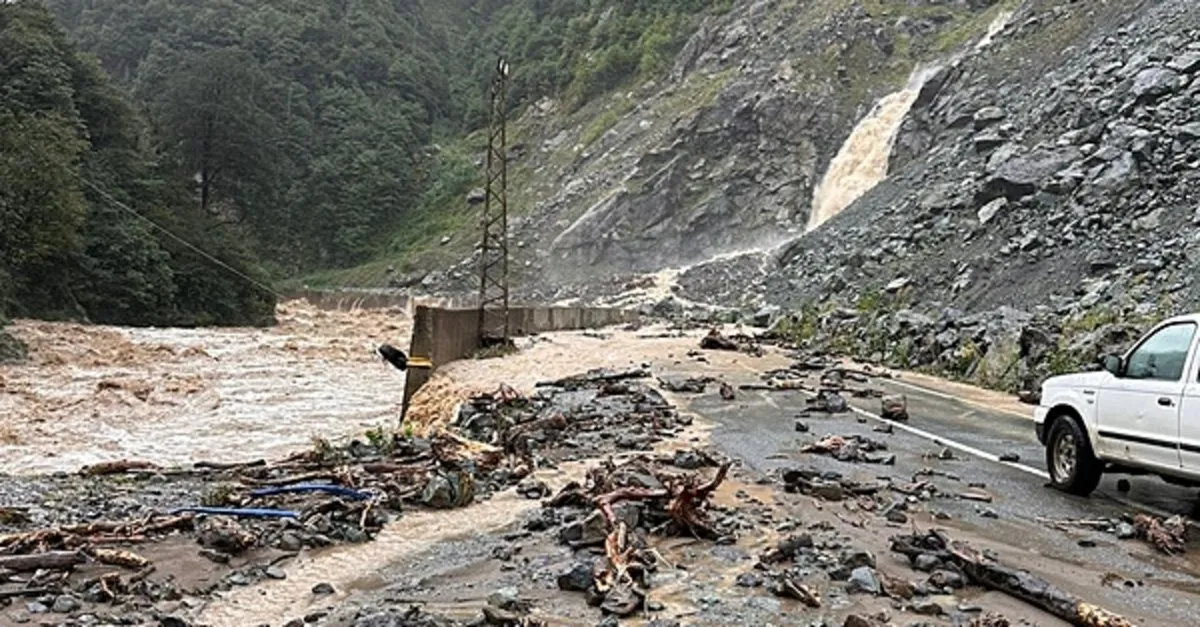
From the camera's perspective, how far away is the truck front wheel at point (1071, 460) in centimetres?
895

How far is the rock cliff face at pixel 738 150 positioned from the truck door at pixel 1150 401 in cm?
4712

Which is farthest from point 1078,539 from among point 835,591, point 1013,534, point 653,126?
point 653,126

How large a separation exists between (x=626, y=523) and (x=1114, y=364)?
14.3 feet

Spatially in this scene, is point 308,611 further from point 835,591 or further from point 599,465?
point 599,465

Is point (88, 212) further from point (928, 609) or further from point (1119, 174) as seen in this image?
point (928, 609)

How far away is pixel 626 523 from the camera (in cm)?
791

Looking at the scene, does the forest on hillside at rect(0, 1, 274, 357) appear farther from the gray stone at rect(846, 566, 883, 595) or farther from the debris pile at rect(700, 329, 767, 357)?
the gray stone at rect(846, 566, 883, 595)

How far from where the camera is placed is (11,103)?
43812 mm

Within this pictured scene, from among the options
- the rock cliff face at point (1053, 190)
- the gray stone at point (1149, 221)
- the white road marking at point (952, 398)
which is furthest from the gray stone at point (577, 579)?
the gray stone at point (1149, 221)

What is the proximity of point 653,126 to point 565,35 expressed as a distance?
99.6 feet

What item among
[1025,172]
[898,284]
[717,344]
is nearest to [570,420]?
[717,344]

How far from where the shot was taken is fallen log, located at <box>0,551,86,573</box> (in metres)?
7.09

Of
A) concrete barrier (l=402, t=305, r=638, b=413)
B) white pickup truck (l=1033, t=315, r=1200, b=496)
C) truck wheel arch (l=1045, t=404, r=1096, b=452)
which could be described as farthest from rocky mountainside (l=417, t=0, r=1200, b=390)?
concrete barrier (l=402, t=305, r=638, b=413)

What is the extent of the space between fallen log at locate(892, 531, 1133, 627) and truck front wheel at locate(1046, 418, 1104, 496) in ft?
7.22
